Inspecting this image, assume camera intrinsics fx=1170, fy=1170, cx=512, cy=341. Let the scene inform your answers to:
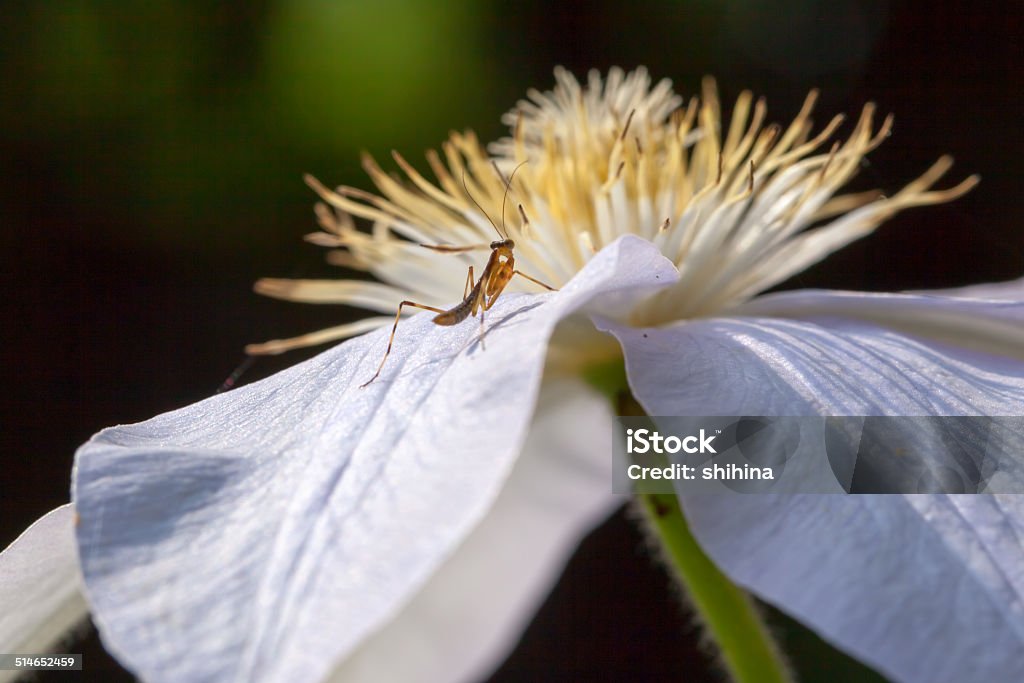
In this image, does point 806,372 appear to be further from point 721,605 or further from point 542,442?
point 542,442

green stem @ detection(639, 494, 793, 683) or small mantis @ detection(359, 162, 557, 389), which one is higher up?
small mantis @ detection(359, 162, 557, 389)

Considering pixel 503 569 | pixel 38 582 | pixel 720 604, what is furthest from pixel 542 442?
pixel 38 582

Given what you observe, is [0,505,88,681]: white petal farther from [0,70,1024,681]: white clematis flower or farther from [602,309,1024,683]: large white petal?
[602,309,1024,683]: large white petal

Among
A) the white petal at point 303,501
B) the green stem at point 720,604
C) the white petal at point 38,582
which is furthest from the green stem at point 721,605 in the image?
the white petal at point 38,582

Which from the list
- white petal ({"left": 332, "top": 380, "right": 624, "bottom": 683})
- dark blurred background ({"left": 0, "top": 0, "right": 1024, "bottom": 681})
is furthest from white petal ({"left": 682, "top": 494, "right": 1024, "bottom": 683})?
dark blurred background ({"left": 0, "top": 0, "right": 1024, "bottom": 681})

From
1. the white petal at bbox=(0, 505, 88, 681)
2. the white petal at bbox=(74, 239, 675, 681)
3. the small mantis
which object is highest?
the small mantis

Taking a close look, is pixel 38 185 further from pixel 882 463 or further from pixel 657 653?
pixel 882 463

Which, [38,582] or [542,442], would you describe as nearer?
[38,582]
